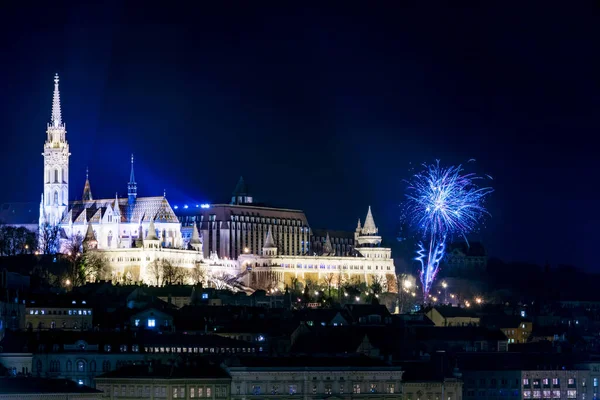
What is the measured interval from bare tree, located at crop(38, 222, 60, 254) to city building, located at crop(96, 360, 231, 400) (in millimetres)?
89033

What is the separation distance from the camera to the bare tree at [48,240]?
18475 centimetres

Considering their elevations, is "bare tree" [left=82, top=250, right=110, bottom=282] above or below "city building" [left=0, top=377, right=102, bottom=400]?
above

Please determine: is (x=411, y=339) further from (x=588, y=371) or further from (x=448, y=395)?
(x=448, y=395)

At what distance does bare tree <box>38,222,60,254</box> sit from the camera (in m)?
185

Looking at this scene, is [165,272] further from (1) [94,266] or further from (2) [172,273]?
(1) [94,266]

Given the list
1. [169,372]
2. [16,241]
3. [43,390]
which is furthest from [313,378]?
[16,241]

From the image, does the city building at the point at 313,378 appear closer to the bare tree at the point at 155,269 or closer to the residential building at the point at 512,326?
the residential building at the point at 512,326

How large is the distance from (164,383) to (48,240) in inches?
3910

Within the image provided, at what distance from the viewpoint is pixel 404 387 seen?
3888 inches

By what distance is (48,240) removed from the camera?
615 ft

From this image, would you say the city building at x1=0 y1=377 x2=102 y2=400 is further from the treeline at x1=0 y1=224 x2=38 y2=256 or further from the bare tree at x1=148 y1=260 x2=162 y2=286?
the bare tree at x1=148 y1=260 x2=162 y2=286

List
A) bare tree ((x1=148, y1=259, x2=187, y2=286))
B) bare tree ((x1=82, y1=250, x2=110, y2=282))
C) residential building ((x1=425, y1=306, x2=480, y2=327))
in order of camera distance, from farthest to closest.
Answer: bare tree ((x1=148, y1=259, x2=187, y2=286)), bare tree ((x1=82, y1=250, x2=110, y2=282)), residential building ((x1=425, y1=306, x2=480, y2=327))

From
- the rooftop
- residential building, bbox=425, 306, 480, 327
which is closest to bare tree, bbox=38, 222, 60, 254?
residential building, bbox=425, 306, 480, 327

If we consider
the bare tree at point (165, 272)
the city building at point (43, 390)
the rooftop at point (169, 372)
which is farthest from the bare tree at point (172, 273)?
the city building at point (43, 390)
